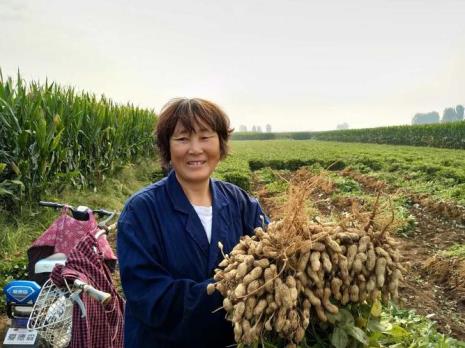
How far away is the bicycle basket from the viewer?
2.28m

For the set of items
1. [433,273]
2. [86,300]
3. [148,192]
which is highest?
[148,192]

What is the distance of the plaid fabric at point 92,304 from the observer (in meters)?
2.46

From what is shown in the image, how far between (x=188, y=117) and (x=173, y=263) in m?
0.66

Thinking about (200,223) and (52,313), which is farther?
(52,313)

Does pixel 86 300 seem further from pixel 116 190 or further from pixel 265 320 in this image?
pixel 116 190

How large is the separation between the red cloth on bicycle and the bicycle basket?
0.49 metres

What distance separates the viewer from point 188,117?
6.66 ft

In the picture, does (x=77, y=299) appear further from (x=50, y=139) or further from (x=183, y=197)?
(x=50, y=139)

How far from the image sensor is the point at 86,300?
2.58m

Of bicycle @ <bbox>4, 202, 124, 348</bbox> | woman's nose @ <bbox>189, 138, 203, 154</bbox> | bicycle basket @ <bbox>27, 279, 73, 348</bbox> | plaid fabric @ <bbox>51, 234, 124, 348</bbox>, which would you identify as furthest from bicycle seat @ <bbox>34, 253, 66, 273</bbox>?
woman's nose @ <bbox>189, 138, 203, 154</bbox>

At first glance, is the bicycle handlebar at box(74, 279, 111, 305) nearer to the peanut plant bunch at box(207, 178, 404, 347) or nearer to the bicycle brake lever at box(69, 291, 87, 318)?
the bicycle brake lever at box(69, 291, 87, 318)

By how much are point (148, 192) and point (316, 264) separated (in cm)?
97

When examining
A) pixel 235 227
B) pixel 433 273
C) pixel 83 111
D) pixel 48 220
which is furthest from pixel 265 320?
pixel 83 111

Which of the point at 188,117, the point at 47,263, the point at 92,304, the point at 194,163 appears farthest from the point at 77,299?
the point at 188,117
